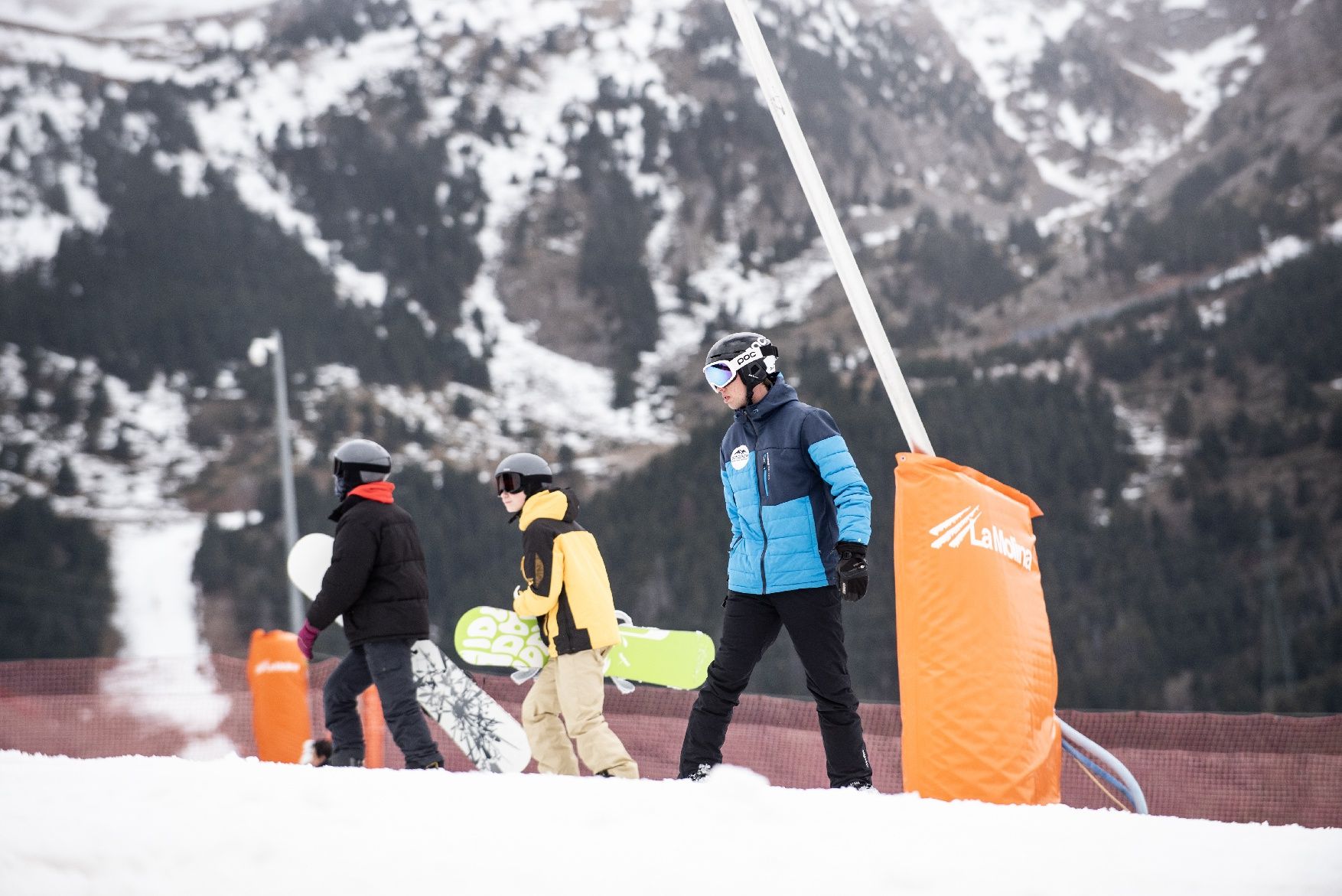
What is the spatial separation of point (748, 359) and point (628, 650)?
6.05ft

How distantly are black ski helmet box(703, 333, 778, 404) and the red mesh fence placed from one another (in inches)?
125

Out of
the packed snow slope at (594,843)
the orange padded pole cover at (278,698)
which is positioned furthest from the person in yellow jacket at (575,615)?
the orange padded pole cover at (278,698)

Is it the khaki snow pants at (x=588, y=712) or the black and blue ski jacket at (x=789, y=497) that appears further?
the khaki snow pants at (x=588, y=712)

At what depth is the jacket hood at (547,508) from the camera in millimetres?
5082

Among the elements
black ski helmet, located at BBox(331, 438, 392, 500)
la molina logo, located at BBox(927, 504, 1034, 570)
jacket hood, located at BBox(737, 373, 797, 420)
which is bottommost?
la molina logo, located at BBox(927, 504, 1034, 570)

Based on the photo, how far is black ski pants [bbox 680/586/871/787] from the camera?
4215 mm

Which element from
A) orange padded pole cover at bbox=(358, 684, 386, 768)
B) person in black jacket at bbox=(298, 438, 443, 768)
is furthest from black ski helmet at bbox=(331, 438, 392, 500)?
orange padded pole cover at bbox=(358, 684, 386, 768)

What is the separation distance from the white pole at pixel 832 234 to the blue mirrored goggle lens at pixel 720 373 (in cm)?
49

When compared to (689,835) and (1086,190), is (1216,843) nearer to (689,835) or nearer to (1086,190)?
(689,835)

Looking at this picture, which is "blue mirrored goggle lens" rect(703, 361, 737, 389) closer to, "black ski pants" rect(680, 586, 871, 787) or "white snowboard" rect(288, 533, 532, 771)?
"black ski pants" rect(680, 586, 871, 787)

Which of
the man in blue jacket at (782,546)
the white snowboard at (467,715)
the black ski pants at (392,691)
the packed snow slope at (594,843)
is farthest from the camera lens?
the white snowboard at (467,715)

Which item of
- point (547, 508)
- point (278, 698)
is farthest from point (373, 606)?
point (278, 698)

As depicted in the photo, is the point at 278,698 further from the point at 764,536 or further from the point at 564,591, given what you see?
the point at 764,536

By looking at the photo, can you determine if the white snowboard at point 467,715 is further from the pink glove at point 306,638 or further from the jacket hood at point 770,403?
the jacket hood at point 770,403
